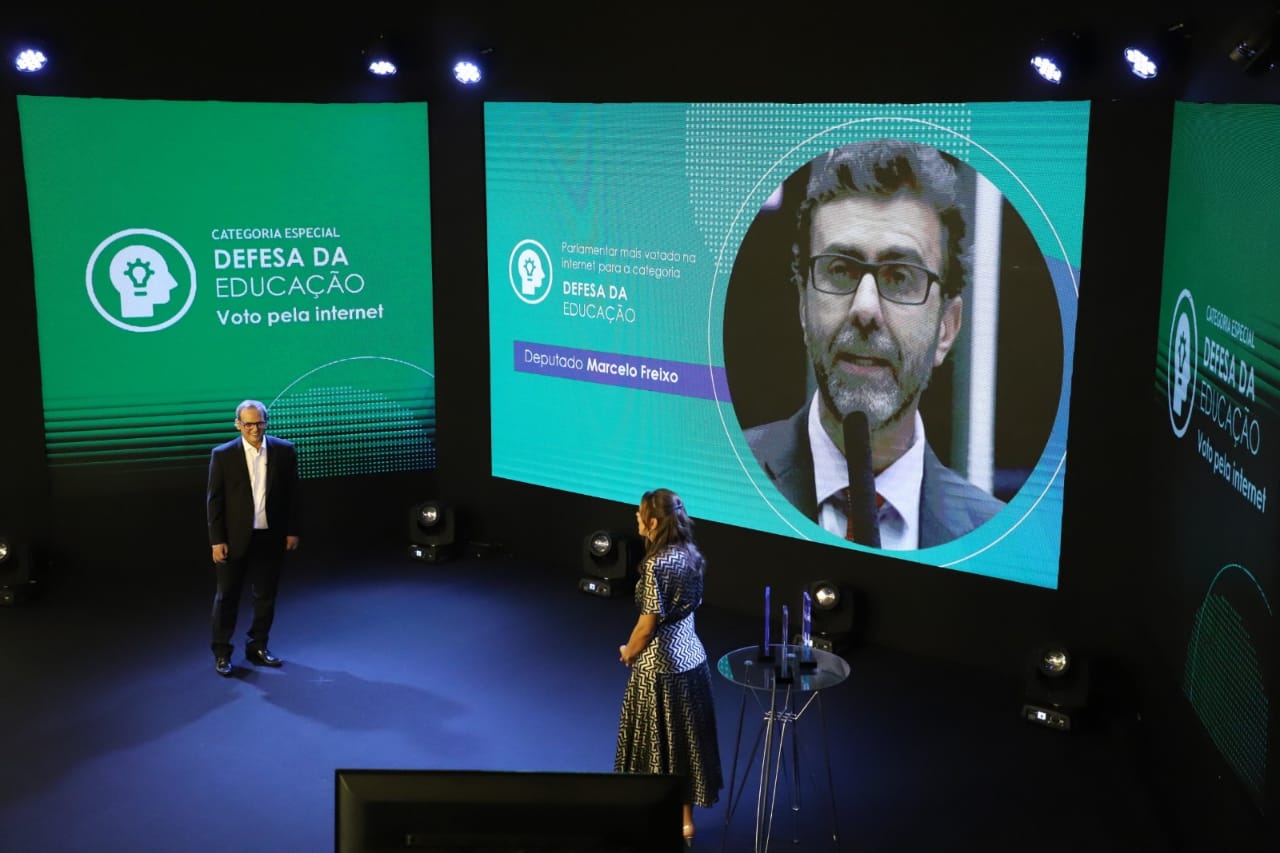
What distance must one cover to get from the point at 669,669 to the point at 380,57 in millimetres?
4855

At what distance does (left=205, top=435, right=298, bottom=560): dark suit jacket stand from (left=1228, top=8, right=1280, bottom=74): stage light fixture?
Answer: 15.1 ft

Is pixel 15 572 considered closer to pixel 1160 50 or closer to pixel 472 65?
pixel 472 65

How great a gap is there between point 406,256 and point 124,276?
170cm

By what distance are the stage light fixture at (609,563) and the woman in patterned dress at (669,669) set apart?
298cm

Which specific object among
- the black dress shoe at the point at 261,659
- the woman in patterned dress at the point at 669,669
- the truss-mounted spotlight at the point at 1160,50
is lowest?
the black dress shoe at the point at 261,659

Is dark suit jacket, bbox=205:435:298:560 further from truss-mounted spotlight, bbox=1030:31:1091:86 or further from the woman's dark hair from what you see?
truss-mounted spotlight, bbox=1030:31:1091:86

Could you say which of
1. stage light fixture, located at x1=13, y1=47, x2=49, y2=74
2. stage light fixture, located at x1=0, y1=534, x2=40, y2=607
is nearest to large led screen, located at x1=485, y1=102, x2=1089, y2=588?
stage light fixture, located at x1=13, y1=47, x2=49, y2=74

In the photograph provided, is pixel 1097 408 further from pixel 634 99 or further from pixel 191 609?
pixel 191 609

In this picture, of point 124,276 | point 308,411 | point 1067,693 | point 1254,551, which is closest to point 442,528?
point 308,411

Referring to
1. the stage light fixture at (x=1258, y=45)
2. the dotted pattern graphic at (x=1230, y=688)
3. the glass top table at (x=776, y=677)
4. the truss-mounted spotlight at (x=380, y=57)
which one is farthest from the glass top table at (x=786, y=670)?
the truss-mounted spotlight at (x=380, y=57)

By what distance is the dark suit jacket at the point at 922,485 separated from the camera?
23.1 feet

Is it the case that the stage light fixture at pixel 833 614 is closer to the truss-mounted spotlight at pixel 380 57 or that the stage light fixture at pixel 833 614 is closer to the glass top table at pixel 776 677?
the glass top table at pixel 776 677

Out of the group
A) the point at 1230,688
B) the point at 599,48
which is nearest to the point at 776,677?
the point at 1230,688

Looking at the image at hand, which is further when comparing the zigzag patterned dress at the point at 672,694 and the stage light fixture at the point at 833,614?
the stage light fixture at the point at 833,614
